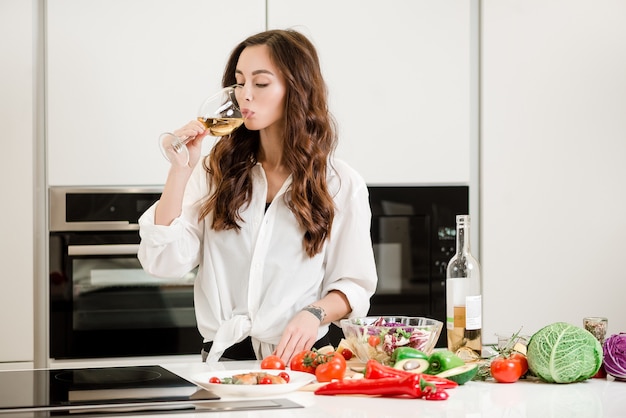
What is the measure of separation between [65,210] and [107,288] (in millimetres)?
297

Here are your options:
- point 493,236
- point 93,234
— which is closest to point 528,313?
point 493,236

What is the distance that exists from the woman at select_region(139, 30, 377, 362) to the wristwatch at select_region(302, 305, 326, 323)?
0.02 m

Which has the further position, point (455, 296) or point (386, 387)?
point (455, 296)

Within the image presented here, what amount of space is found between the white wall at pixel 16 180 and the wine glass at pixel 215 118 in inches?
45.4

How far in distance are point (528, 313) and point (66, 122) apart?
1754 millimetres

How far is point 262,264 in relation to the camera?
2207 millimetres

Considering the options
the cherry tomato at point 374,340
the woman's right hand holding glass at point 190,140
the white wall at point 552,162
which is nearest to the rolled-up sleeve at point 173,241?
the woman's right hand holding glass at point 190,140

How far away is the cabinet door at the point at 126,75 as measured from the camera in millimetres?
2980

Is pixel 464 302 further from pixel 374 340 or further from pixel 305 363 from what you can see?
pixel 305 363

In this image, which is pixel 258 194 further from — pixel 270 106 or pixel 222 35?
pixel 222 35

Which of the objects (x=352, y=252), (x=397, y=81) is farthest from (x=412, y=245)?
(x=352, y=252)

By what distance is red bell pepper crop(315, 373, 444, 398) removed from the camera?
1518 millimetres

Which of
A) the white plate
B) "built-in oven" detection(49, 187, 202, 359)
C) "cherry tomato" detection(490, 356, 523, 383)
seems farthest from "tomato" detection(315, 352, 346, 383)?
"built-in oven" detection(49, 187, 202, 359)

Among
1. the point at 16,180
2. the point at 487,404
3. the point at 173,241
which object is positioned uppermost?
the point at 16,180
